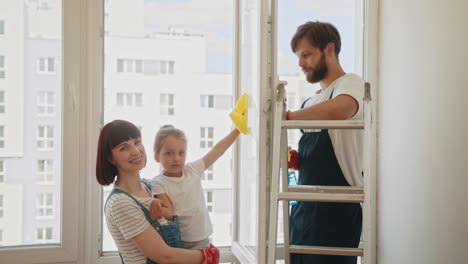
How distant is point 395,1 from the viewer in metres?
2.27

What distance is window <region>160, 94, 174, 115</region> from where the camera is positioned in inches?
97.3

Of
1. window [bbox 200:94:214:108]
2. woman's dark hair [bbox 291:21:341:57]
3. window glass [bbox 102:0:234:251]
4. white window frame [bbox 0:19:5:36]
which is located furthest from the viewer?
window [bbox 200:94:214:108]

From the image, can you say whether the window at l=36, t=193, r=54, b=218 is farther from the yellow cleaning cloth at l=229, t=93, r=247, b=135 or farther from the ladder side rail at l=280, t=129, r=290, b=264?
the ladder side rail at l=280, t=129, r=290, b=264

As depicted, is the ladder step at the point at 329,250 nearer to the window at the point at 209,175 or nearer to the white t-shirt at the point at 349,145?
the white t-shirt at the point at 349,145

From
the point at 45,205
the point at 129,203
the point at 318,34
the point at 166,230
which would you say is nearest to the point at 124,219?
the point at 129,203

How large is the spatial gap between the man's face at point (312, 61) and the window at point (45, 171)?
1.27 metres

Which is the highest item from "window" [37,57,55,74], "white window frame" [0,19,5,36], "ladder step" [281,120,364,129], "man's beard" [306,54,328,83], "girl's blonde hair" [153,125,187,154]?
"white window frame" [0,19,5,36]

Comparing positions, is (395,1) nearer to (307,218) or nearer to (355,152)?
(355,152)

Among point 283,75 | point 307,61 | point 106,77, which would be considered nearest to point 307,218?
point 307,61

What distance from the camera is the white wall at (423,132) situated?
5.86ft

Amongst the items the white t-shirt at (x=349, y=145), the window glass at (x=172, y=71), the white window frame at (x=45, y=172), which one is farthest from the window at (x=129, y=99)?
the white t-shirt at (x=349, y=145)

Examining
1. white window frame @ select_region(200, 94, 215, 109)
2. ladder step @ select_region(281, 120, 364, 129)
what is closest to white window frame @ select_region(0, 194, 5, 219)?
white window frame @ select_region(200, 94, 215, 109)

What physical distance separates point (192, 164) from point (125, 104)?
0.53 meters

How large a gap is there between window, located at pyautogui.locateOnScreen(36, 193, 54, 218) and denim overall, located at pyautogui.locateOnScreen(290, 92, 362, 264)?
1203mm
